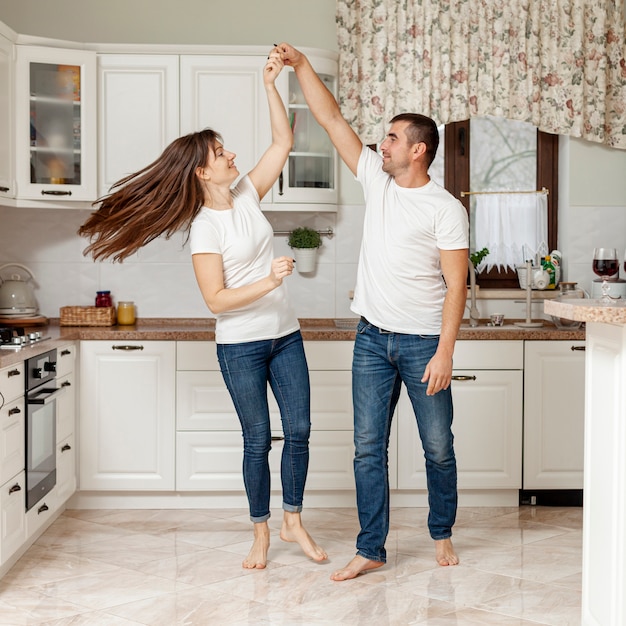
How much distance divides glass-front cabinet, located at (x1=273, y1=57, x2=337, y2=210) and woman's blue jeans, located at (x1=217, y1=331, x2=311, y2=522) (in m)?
1.23

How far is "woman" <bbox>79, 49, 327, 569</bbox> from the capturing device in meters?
2.91

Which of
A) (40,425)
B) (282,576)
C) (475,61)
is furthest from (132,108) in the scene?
(282,576)

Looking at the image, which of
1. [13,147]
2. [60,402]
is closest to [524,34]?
[13,147]

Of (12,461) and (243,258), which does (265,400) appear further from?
(12,461)

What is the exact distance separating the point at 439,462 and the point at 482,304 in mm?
1585

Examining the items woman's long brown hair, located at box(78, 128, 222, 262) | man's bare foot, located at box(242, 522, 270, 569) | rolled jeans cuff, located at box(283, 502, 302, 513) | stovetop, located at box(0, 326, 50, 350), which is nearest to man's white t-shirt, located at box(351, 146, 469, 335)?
woman's long brown hair, located at box(78, 128, 222, 262)

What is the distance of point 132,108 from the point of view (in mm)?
4051

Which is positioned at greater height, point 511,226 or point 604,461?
point 511,226

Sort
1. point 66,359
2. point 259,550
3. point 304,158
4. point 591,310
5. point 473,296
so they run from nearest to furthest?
point 591,310 → point 259,550 → point 66,359 → point 304,158 → point 473,296

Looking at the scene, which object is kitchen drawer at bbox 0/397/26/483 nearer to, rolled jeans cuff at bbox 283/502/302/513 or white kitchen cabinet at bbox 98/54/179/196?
rolled jeans cuff at bbox 283/502/302/513

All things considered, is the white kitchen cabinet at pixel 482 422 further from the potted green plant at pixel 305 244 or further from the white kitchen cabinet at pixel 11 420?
the white kitchen cabinet at pixel 11 420

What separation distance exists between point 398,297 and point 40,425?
4.74ft

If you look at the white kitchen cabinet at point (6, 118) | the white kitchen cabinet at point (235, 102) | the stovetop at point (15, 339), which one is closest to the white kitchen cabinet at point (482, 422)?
the white kitchen cabinet at point (235, 102)

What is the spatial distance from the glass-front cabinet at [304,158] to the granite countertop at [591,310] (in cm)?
212
